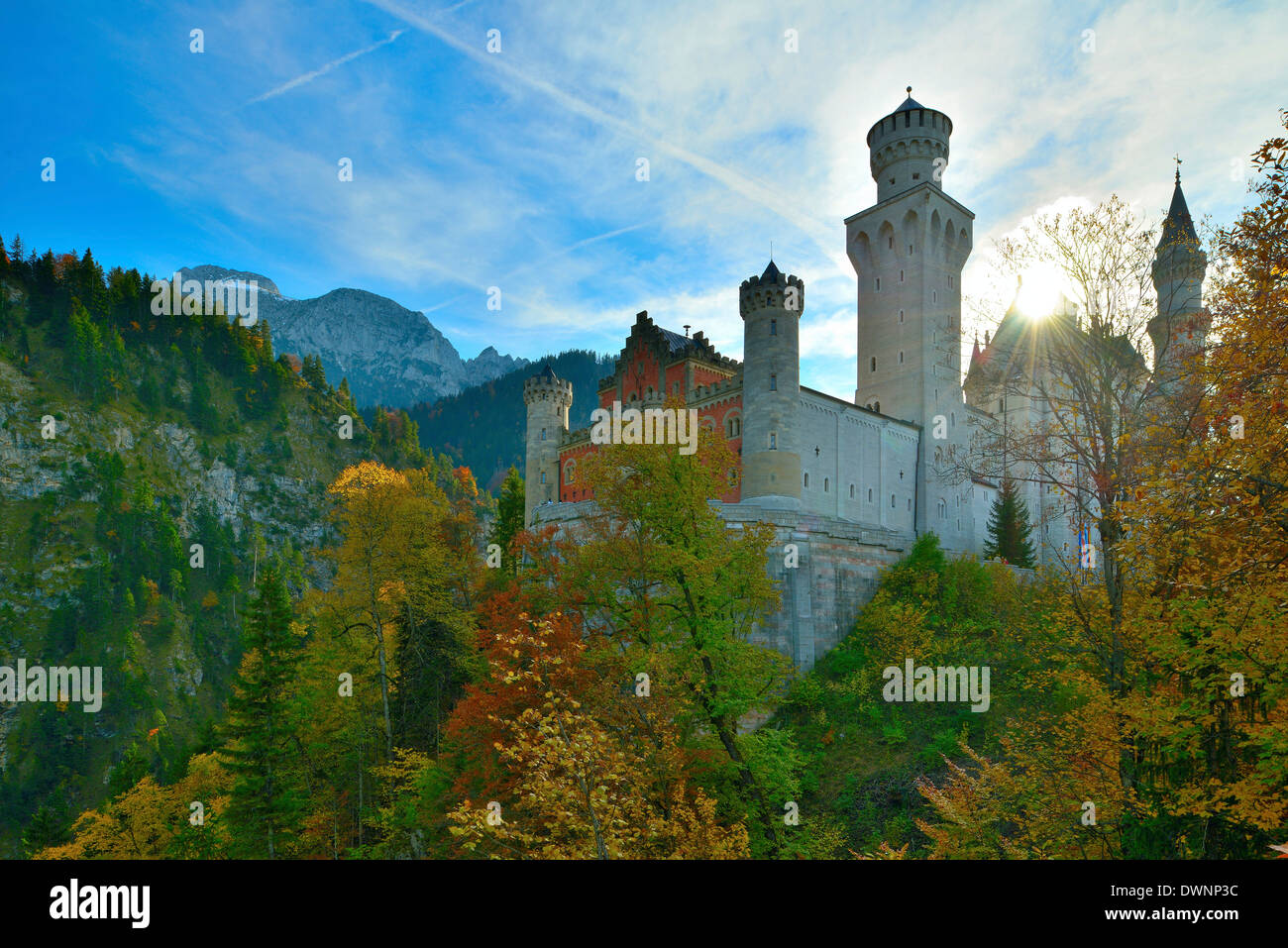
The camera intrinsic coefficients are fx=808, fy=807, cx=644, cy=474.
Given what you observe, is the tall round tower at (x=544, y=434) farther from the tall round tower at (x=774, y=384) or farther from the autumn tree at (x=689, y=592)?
the autumn tree at (x=689, y=592)

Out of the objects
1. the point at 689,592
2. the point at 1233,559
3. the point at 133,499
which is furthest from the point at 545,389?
the point at 133,499

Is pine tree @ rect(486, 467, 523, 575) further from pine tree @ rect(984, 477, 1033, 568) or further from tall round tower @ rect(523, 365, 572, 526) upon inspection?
pine tree @ rect(984, 477, 1033, 568)

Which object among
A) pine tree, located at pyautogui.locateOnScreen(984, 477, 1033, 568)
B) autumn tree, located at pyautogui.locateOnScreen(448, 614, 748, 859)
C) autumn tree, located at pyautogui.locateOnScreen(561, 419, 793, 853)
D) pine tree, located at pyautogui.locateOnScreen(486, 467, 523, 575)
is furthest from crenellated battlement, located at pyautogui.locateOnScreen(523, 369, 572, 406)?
autumn tree, located at pyautogui.locateOnScreen(448, 614, 748, 859)

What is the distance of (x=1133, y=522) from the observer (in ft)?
42.7

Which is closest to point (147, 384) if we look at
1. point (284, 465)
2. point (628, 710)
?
point (284, 465)

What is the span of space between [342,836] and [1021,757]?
2862 centimetres

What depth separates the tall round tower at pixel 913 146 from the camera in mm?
49781

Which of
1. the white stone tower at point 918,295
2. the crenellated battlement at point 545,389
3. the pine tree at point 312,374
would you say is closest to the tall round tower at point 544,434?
the crenellated battlement at point 545,389

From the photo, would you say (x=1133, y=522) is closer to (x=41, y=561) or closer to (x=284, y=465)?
(x=41, y=561)

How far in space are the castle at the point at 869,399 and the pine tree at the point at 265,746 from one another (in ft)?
40.7

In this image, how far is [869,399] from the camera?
50688 mm

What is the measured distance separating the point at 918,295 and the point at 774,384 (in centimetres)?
1543
